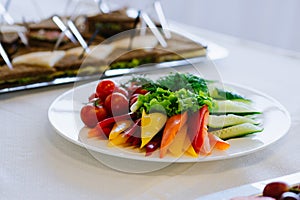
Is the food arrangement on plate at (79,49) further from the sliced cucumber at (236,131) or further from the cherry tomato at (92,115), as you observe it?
the sliced cucumber at (236,131)

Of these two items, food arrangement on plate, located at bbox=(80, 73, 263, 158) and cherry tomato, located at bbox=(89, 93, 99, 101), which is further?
cherry tomato, located at bbox=(89, 93, 99, 101)

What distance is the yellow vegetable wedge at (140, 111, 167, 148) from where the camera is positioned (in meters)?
1.01

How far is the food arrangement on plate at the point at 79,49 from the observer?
5.03 feet

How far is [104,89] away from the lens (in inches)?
46.8

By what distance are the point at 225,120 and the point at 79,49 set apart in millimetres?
754

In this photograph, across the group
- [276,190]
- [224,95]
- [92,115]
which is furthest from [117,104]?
[276,190]

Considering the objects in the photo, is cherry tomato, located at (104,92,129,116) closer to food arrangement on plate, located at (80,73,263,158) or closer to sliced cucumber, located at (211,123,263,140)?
food arrangement on plate, located at (80,73,263,158)

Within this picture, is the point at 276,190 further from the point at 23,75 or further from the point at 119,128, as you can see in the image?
the point at 23,75

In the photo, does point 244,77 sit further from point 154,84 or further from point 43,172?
point 43,172

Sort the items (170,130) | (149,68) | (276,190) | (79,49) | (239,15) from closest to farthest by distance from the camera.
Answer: (276,190) < (170,130) < (149,68) < (79,49) < (239,15)

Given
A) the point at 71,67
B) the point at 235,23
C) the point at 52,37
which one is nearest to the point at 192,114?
the point at 71,67

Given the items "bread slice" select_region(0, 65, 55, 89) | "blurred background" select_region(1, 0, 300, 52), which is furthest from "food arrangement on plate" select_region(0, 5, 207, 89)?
"blurred background" select_region(1, 0, 300, 52)

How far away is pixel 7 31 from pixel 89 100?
0.69 metres

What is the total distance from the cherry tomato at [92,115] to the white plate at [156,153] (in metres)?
0.02
